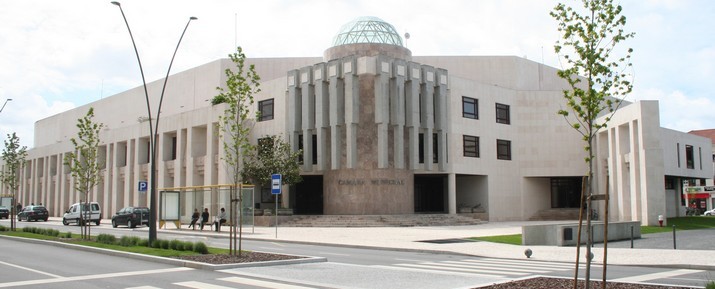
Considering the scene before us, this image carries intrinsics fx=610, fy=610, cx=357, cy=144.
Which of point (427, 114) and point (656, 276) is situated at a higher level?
point (427, 114)

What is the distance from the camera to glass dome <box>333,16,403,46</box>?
4584 centimetres

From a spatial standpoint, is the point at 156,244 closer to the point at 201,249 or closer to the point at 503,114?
the point at 201,249

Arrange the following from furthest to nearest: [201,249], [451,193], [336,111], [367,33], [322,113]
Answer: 1. [367,33]
2. [451,193]
3. [322,113]
4. [336,111]
5. [201,249]

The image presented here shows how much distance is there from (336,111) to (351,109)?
4.27 feet

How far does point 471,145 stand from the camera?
4741 cm

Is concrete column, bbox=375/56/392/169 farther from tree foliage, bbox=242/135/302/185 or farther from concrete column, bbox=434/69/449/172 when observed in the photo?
tree foliage, bbox=242/135/302/185

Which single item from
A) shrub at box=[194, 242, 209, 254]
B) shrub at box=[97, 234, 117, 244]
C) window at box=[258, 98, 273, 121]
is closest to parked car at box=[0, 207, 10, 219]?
window at box=[258, 98, 273, 121]

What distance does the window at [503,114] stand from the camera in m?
49.9

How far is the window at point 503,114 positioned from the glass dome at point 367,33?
10.0m

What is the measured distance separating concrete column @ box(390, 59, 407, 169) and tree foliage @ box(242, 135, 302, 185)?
6.81 m

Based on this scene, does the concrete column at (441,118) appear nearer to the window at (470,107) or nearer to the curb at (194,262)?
the window at (470,107)

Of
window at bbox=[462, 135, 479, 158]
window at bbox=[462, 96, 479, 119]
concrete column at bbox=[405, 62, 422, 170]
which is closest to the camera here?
concrete column at bbox=[405, 62, 422, 170]

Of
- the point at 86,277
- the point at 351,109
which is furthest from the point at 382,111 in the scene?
the point at 86,277

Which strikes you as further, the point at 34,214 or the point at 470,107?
the point at 34,214
